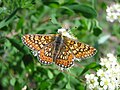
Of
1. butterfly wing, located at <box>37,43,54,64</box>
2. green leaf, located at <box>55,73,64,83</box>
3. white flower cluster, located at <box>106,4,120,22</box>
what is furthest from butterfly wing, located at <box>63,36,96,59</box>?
white flower cluster, located at <box>106,4,120,22</box>

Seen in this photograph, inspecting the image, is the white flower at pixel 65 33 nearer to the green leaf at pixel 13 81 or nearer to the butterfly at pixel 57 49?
the butterfly at pixel 57 49

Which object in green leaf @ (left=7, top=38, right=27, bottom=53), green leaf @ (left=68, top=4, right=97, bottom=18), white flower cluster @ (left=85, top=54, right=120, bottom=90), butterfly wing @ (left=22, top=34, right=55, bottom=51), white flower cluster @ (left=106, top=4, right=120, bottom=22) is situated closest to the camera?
butterfly wing @ (left=22, top=34, right=55, bottom=51)

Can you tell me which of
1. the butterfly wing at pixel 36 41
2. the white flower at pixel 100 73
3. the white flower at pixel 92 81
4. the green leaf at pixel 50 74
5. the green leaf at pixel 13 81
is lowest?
the green leaf at pixel 13 81

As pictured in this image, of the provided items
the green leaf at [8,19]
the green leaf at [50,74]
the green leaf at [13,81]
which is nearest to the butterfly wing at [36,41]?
the green leaf at [8,19]

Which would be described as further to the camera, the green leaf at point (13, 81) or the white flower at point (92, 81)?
the green leaf at point (13, 81)

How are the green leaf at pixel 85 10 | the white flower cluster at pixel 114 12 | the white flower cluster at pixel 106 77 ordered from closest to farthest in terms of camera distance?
the white flower cluster at pixel 106 77
the green leaf at pixel 85 10
the white flower cluster at pixel 114 12

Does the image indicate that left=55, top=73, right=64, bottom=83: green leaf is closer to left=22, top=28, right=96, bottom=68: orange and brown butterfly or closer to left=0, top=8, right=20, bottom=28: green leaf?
left=22, top=28, right=96, bottom=68: orange and brown butterfly

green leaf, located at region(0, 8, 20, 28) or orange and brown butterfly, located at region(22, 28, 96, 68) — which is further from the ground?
green leaf, located at region(0, 8, 20, 28)

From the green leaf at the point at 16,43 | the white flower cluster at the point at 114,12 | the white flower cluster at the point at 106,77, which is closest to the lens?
the white flower cluster at the point at 106,77
